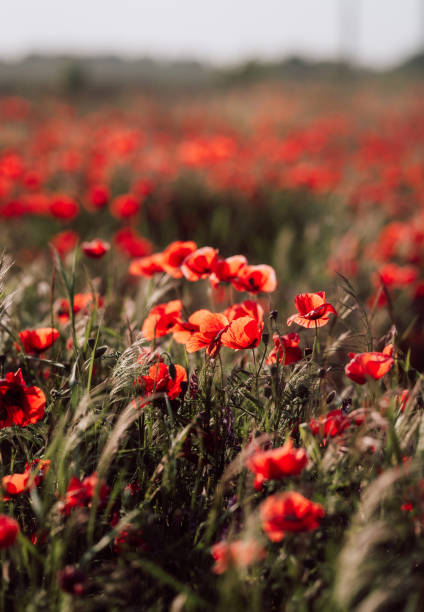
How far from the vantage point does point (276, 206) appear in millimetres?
4281

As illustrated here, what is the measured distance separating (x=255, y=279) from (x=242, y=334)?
1.18ft

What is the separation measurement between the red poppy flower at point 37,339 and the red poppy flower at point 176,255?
0.37 meters

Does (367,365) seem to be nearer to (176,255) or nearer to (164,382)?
(164,382)

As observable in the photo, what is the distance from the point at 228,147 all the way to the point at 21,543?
4519mm

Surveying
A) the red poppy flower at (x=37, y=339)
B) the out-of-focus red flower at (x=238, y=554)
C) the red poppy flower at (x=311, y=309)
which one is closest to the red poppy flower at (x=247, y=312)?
the red poppy flower at (x=311, y=309)

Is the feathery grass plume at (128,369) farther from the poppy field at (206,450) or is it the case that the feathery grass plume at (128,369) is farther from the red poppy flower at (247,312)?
the red poppy flower at (247,312)

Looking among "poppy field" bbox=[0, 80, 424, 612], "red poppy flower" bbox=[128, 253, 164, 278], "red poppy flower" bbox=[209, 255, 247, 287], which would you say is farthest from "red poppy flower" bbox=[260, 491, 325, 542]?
"red poppy flower" bbox=[128, 253, 164, 278]

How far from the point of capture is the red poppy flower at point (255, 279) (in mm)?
1405

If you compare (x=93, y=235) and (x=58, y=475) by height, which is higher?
(x=58, y=475)

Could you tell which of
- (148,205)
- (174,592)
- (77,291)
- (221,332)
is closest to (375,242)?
(148,205)

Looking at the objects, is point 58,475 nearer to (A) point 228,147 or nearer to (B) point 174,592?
(B) point 174,592

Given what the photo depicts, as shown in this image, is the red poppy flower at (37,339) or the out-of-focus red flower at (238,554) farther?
the red poppy flower at (37,339)

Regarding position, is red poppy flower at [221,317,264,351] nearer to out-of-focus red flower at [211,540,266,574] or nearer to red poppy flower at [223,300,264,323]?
red poppy flower at [223,300,264,323]

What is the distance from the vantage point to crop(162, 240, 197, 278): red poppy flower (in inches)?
58.7
